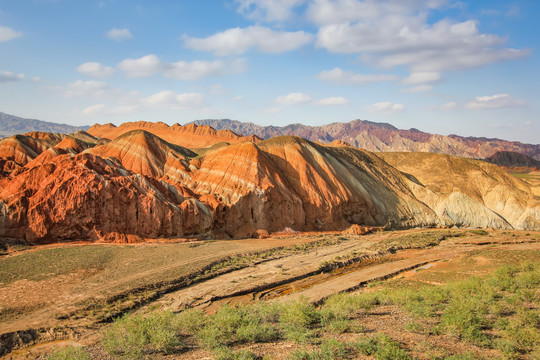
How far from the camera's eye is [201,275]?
21.9m

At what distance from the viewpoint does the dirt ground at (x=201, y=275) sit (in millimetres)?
14289

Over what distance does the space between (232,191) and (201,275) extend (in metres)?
14.2

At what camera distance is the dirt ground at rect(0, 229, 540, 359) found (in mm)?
14289

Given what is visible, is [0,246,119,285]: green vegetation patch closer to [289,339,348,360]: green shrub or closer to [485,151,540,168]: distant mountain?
A: [289,339,348,360]: green shrub

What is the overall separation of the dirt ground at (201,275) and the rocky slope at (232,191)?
2869mm

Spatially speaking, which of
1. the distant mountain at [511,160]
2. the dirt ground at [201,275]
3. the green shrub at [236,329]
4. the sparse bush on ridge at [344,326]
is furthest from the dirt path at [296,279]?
the distant mountain at [511,160]

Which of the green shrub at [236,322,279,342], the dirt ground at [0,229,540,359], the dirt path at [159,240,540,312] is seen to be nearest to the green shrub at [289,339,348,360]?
the dirt ground at [0,229,540,359]

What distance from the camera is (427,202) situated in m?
51.5

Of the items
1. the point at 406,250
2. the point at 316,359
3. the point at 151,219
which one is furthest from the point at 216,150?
the point at 316,359

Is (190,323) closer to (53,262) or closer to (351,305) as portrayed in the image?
(351,305)

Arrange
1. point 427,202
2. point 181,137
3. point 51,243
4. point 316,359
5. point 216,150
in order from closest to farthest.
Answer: point 316,359, point 51,243, point 216,150, point 427,202, point 181,137

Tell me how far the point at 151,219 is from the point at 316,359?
71.4 ft

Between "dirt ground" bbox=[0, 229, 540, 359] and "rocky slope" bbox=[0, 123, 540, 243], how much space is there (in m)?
2.87

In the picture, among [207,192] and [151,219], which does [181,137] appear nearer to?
[207,192]
